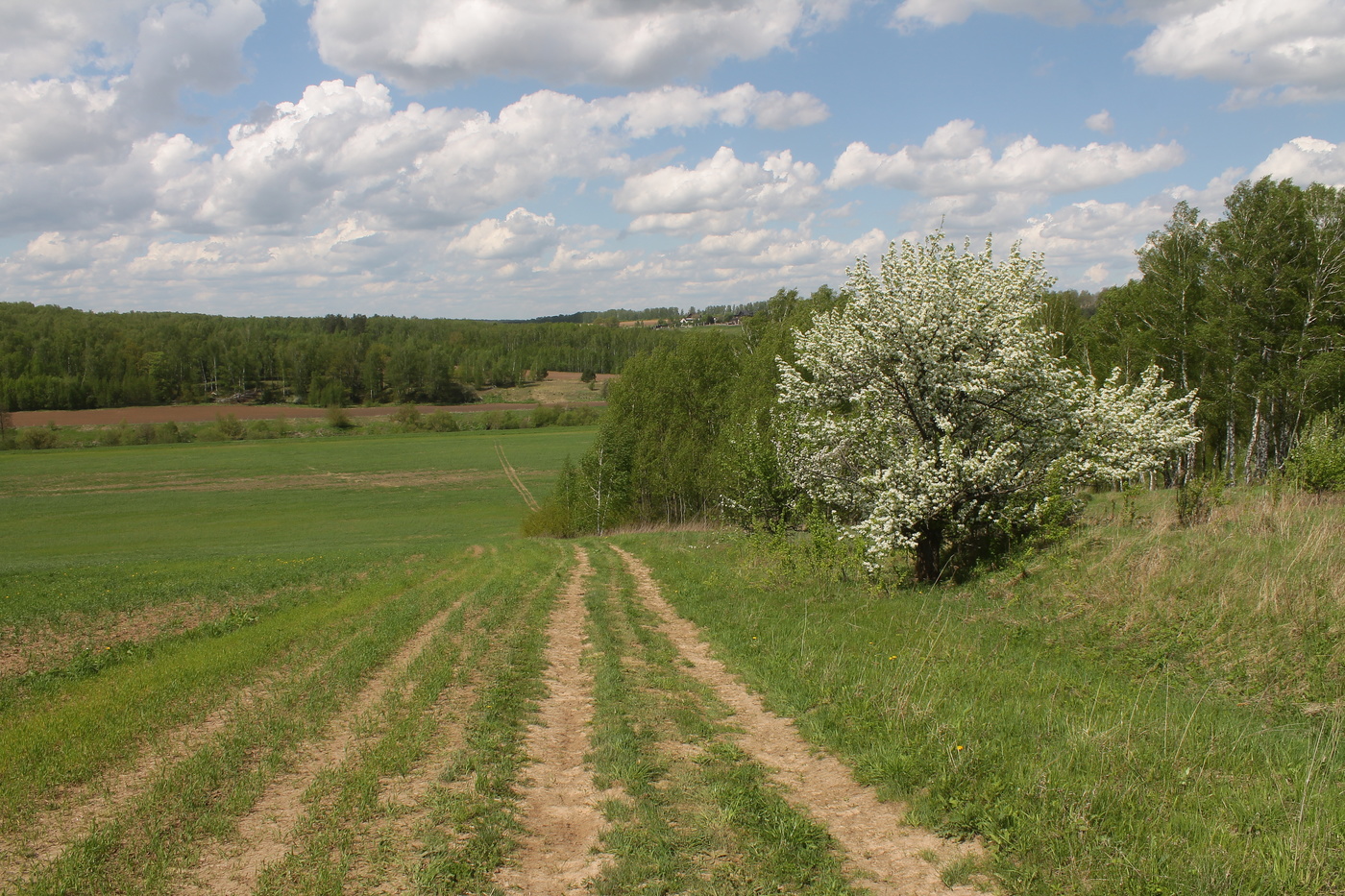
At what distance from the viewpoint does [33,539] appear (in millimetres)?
49312

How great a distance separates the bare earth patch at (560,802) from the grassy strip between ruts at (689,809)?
147 millimetres

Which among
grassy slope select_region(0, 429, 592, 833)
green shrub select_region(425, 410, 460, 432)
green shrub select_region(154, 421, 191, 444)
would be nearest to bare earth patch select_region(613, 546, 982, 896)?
grassy slope select_region(0, 429, 592, 833)

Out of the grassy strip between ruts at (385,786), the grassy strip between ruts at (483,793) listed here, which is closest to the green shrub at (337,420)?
the grassy strip between ruts at (385,786)

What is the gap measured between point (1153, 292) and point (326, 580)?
3834 centimetres

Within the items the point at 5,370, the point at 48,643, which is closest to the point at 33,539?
the point at 48,643

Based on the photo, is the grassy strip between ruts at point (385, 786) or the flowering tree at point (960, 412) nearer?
the grassy strip between ruts at point (385, 786)

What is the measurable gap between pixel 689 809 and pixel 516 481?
7488 centimetres

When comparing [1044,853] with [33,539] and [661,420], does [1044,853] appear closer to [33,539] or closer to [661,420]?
[661,420]

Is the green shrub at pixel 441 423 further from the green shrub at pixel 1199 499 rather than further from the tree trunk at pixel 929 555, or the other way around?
the green shrub at pixel 1199 499

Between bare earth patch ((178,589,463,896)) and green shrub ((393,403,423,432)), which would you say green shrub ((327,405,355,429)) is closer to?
green shrub ((393,403,423,432))

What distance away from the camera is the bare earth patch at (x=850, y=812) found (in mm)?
4602

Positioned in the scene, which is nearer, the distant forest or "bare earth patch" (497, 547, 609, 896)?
"bare earth patch" (497, 547, 609, 896)

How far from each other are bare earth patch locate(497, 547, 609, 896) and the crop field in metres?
0.03

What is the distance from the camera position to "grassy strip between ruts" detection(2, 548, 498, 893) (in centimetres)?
481
